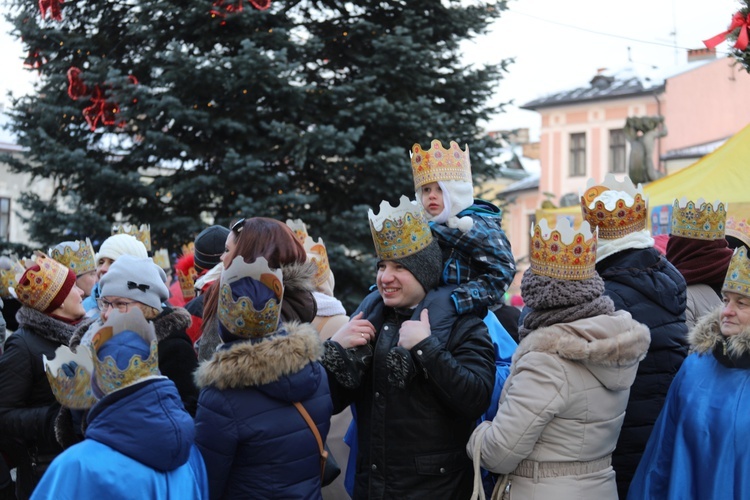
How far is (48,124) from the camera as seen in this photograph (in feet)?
41.1

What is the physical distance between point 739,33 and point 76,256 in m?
5.06

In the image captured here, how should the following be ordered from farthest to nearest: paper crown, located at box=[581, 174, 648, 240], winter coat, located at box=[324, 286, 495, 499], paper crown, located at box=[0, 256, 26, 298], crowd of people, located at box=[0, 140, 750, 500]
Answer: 1. paper crown, located at box=[0, 256, 26, 298]
2. paper crown, located at box=[581, 174, 648, 240]
3. winter coat, located at box=[324, 286, 495, 499]
4. crowd of people, located at box=[0, 140, 750, 500]

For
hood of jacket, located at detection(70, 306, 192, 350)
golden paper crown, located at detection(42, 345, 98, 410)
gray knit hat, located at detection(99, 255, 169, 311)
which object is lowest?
hood of jacket, located at detection(70, 306, 192, 350)

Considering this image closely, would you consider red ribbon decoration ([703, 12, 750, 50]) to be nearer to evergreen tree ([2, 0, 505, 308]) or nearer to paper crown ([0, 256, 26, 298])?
paper crown ([0, 256, 26, 298])

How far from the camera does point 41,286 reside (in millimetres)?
→ 4824

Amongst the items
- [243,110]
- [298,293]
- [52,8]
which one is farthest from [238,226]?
[52,8]

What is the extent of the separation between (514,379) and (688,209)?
2.20 m

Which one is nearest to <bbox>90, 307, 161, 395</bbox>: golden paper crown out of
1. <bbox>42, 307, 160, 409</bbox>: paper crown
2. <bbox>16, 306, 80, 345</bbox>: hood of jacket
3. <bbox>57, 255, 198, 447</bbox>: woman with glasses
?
<bbox>42, 307, 160, 409</bbox>: paper crown

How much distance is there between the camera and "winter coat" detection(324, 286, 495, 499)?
12.6ft

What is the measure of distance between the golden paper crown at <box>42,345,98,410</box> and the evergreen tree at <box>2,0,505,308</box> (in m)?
7.46

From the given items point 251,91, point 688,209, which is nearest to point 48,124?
point 251,91

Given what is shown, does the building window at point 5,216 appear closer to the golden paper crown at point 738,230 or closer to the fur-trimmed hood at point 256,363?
the golden paper crown at point 738,230

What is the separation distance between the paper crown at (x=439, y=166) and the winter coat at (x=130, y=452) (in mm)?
1967

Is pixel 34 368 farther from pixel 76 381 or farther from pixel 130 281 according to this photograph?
pixel 76 381
